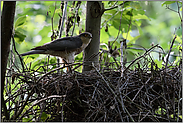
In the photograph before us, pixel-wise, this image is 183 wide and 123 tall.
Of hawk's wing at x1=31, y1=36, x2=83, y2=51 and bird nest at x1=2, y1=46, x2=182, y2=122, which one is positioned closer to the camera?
bird nest at x1=2, y1=46, x2=182, y2=122

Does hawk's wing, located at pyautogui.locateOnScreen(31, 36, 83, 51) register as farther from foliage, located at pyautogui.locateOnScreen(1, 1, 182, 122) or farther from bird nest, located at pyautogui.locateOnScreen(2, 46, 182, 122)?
bird nest, located at pyautogui.locateOnScreen(2, 46, 182, 122)

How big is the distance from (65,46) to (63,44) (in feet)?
0.16

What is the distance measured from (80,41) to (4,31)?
1.73 meters

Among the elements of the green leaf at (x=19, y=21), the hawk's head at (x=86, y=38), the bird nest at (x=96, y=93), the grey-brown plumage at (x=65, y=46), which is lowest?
the bird nest at (x=96, y=93)

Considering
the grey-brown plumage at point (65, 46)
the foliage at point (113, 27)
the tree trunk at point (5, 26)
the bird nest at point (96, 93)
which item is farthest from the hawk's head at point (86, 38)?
the tree trunk at point (5, 26)

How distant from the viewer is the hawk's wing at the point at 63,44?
2207mm

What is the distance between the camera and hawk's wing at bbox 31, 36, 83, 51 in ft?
7.24

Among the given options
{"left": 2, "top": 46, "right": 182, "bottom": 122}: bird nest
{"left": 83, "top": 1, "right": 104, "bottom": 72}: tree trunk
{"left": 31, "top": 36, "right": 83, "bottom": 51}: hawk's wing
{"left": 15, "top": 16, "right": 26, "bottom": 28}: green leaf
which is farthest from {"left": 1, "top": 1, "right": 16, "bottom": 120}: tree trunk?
{"left": 31, "top": 36, "right": 83, "bottom": 51}: hawk's wing

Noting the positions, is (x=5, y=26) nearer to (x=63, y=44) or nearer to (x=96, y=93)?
(x=96, y=93)

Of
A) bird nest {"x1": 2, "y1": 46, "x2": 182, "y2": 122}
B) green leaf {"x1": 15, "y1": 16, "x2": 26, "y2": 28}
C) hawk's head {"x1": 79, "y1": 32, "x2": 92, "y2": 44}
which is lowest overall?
bird nest {"x1": 2, "y1": 46, "x2": 182, "y2": 122}

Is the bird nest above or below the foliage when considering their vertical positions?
below

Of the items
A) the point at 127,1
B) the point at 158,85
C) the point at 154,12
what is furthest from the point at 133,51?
the point at 158,85

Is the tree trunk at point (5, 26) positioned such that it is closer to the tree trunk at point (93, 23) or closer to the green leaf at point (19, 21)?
the green leaf at point (19, 21)

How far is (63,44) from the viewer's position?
2.29 meters
